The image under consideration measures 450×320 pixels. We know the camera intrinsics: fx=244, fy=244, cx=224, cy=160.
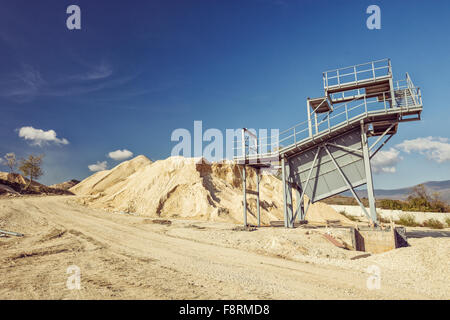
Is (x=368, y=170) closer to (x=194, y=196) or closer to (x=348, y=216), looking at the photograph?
(x=194, y=196)

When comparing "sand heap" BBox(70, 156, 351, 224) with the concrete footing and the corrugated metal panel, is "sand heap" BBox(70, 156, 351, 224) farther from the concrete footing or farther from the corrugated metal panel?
the concrete footing

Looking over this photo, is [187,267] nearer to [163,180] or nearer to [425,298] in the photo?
[425,298]

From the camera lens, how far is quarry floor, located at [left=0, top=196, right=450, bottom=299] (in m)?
6.20

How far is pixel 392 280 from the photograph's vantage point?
24.4 feet

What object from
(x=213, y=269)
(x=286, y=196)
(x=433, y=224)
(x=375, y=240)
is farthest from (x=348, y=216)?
(x=213, y=269)

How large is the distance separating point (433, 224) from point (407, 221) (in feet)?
9.49

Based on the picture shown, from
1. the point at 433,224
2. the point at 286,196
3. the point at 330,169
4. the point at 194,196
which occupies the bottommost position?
the point at 433,224

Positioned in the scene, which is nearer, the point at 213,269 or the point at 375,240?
the point at 213,269

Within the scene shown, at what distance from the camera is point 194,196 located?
32469mm

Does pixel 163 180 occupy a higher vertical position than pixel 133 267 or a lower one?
higher

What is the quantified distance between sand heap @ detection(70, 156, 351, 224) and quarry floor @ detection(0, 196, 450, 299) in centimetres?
1586
